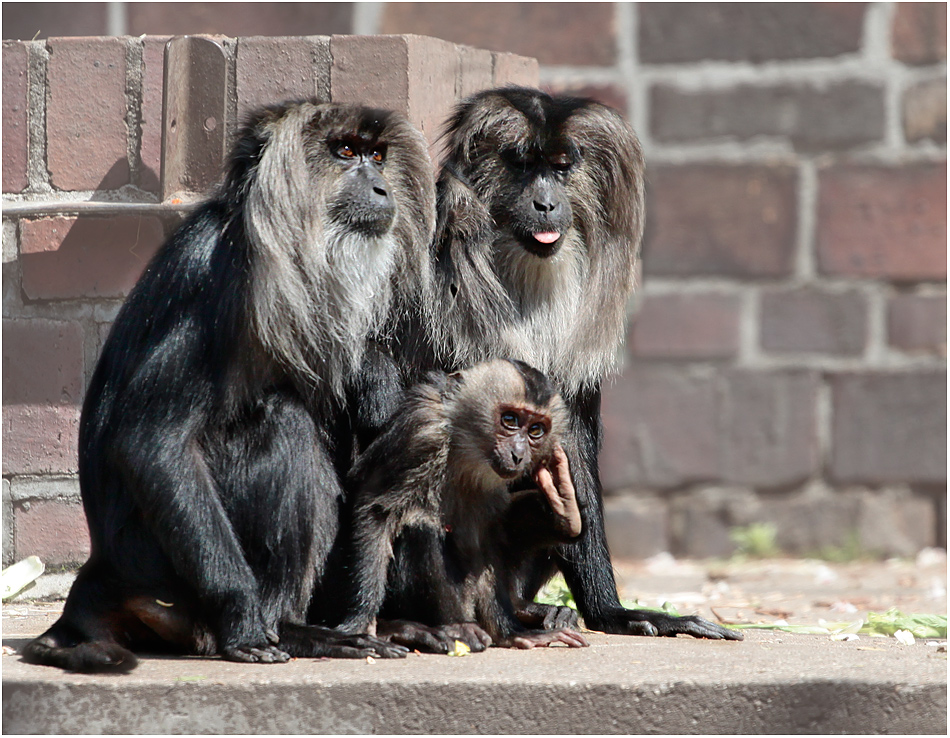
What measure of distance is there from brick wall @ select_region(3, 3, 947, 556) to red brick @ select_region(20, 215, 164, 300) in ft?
6.53

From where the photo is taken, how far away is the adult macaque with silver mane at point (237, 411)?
3.89m

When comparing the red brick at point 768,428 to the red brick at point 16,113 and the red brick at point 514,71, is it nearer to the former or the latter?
the red brick at point 514,71

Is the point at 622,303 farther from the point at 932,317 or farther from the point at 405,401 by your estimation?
the point at 932,317

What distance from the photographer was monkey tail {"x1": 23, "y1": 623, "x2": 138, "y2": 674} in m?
3.69

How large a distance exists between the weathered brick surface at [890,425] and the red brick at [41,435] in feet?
13.5

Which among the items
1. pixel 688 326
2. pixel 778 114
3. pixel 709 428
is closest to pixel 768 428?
pixel 709 428

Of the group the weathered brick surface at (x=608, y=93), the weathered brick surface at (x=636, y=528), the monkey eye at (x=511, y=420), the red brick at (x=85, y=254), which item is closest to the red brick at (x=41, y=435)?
the red brick at (x=85, y=254)

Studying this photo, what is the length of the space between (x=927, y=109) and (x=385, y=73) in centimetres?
342

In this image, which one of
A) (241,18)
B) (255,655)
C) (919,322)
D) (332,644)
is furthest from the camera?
(919,322)

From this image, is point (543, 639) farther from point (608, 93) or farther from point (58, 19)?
point (58, 19)

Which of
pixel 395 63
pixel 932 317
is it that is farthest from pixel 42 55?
pixel 932 317

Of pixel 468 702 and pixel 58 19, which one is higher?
pixel 58 19

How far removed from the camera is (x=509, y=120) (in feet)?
14.6

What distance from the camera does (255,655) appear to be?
12.6ft
